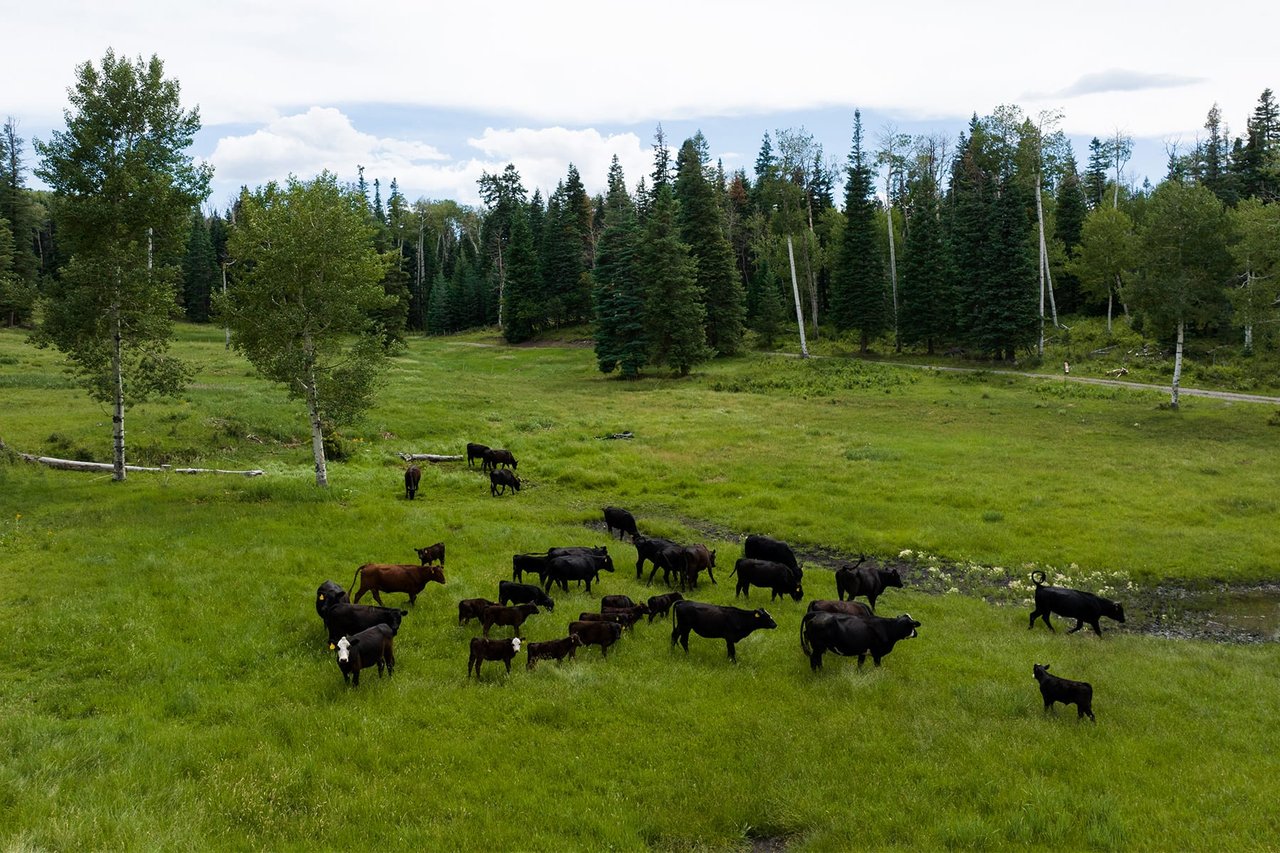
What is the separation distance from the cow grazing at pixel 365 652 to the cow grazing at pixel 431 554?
5632mm

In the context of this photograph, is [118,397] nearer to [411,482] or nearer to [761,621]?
[411,482]

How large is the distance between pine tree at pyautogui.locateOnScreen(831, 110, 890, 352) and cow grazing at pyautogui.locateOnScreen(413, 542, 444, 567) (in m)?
60.9

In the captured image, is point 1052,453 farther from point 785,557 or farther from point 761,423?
point 785,557

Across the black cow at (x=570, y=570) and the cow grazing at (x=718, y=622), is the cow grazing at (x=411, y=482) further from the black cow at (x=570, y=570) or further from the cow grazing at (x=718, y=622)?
the cow grazing at (x=718, y=622)

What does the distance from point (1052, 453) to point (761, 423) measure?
15.1 meters

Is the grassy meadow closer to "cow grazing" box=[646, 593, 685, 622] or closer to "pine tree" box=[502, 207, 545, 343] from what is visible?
"cow grazing" box=[646, 593, 685, 622]

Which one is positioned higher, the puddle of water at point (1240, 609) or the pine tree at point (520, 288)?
the pine tree at point (520, 288)

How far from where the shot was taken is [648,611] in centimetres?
1625

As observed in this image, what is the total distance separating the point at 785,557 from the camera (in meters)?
20.3

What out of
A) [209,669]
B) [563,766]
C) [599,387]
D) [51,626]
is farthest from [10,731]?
[599,387]

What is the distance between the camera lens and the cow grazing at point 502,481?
28.6 metres

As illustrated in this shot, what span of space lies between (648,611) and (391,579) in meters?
5.69

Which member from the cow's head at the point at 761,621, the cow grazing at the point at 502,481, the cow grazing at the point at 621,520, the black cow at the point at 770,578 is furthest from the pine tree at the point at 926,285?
the cow's head at the point at 761,621

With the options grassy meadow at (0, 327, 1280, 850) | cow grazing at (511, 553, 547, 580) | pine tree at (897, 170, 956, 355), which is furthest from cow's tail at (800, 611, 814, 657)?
pine tree at (897, 170, 956, 355)
